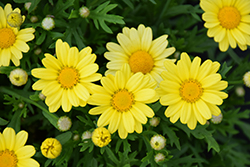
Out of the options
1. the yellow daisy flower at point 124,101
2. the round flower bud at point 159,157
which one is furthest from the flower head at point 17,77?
the round flower bud at point 159,157

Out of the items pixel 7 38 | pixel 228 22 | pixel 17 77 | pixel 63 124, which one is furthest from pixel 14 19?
pixel 228 22

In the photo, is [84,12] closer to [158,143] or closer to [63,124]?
[63,124]

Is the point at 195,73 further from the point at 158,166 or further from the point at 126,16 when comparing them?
the point at 126,16

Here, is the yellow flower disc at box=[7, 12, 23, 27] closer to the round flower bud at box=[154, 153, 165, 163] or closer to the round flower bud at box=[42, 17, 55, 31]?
the round flower bud at box=[42, 17, 55, 31]

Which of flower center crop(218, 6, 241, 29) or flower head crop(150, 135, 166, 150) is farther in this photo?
flower center crop(218, 6, 241, 29)

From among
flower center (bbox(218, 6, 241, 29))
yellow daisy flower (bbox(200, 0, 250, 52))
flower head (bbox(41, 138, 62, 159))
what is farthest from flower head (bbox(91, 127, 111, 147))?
flower center (bbox(218, 6, 241, 29))

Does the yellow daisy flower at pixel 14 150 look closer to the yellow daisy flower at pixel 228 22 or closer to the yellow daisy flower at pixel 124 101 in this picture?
Answer: the yellow daisy flower at pixel 124 101
